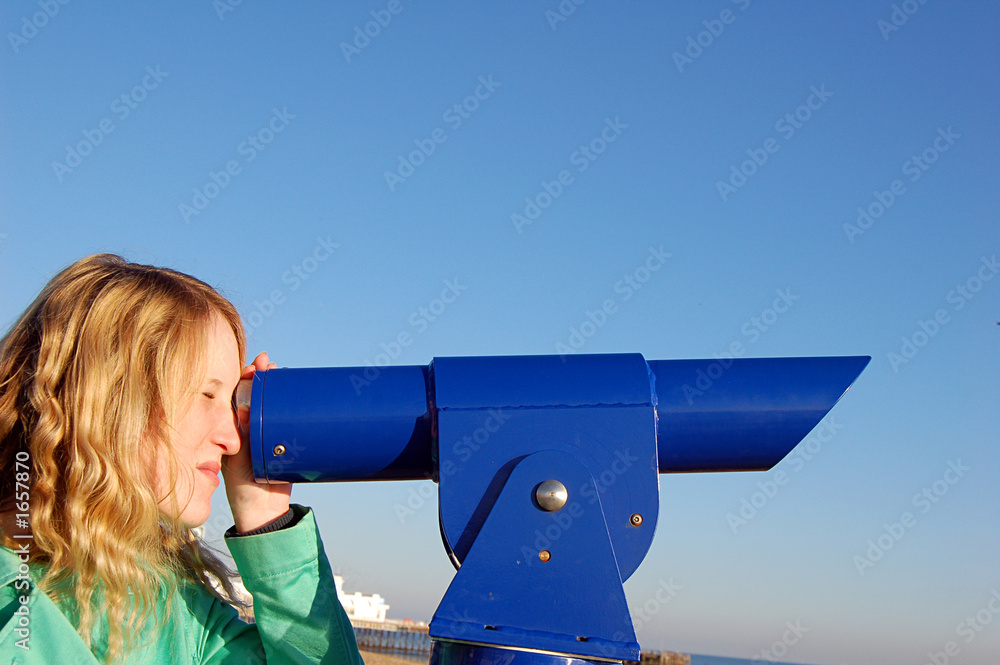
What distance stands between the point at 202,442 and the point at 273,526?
211mm

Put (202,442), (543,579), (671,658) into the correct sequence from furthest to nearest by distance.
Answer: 1. (671,658)
2. (202,442)
3. (543,579)

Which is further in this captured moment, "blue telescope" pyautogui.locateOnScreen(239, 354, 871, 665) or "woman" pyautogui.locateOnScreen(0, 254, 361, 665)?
"woman" pyautogui.locateOnScreen(0, 254, 361, 665)

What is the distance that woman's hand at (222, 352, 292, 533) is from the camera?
1.52m

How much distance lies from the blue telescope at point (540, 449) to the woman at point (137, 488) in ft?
0.59

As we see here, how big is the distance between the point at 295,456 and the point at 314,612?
345 mm

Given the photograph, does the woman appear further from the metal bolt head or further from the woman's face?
the metal bolt head

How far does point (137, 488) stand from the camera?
60.2 inches

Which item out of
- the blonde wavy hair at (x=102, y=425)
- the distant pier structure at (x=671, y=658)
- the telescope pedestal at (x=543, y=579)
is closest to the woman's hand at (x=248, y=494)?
the blonde wavy hair at (x=102, y=425)

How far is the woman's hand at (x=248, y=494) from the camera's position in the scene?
1.52 m

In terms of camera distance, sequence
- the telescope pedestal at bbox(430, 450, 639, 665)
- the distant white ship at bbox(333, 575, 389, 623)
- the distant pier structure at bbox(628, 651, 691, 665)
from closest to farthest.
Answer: the telescope pedestal at bbox(430, 450, 639, 665) < the distant pier structure at bbox(628, 651, 691, 665) < the distant white ship at bbox(333, 575, 389, 623)

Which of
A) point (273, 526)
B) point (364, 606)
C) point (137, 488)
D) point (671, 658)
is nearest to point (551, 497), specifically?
point (273, 526)

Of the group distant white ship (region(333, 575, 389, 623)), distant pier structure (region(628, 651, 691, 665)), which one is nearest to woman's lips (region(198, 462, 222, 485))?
distant pier structure (region(628, 651, 691, 665))

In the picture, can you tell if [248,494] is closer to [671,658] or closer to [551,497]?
[551,497]

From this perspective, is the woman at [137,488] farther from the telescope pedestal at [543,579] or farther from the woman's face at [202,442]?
the telescope pedestal at [543,579]
